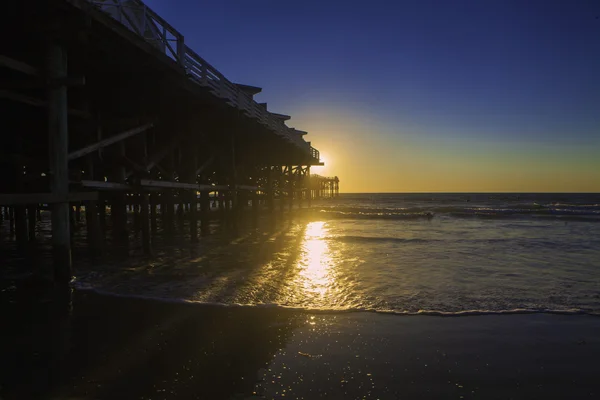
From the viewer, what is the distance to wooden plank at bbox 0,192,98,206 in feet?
17.4

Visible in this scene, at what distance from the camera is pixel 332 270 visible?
866cm

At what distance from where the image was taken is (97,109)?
9281mm

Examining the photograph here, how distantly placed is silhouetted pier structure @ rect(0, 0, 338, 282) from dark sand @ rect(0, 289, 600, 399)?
251 centimetres

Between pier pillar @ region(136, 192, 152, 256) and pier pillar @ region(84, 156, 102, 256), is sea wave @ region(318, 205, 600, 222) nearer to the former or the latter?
pier pillar @ region(136, 192, 152, 256)

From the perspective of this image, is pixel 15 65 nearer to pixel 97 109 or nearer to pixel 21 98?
pixel 21 98

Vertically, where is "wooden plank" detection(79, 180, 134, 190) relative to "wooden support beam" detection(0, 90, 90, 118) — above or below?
below

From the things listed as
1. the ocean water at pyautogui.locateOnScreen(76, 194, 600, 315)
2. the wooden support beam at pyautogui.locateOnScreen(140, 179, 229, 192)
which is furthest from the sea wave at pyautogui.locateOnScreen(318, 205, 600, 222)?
the wooden support beam at pyautogui.locateOnScreen(140, 179, 229, 192)

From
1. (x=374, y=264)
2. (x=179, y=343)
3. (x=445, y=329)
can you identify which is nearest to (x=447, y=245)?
(x=374, y=264)

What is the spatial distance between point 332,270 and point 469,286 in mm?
2873

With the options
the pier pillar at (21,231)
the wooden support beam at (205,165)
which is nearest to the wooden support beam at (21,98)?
the pier pillar at (21,231)

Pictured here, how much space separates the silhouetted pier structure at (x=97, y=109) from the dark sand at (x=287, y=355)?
251 cm

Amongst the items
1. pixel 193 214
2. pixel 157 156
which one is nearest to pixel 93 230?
pixel 157 156

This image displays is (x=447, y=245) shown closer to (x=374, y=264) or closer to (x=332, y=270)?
(x=374, y=264)

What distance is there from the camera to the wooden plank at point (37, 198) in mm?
5304
